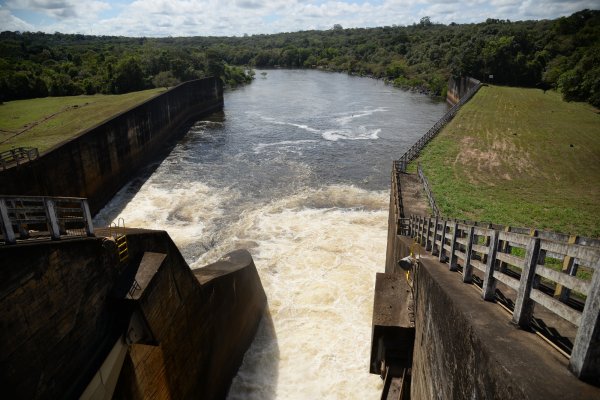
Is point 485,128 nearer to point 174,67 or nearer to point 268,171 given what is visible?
point 268,171

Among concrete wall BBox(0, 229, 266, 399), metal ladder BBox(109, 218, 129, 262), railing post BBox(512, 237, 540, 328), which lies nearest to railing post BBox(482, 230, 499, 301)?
railing post BBox(512, 237, 540, 328)

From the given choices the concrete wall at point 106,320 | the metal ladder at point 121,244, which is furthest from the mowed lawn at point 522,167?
the metal ladder at point 121,244

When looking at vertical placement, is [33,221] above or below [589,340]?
below

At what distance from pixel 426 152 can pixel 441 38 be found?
355 feet

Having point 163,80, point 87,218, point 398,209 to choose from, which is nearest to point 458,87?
point 163,80

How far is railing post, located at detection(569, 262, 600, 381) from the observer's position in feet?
10.3

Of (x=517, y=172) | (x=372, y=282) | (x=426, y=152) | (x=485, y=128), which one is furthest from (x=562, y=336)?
(x=485, y=128)

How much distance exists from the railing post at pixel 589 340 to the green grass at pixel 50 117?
92.5 feet

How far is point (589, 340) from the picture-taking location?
326 cm

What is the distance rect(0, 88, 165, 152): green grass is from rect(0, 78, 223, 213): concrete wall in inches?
98.2

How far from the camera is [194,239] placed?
72.8 feet

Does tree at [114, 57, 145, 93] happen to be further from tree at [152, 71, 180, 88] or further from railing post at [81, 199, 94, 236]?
railing post at [81, 199, 94, 236]

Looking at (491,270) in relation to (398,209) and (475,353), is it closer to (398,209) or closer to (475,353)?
(475,353)

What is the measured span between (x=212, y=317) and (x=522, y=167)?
21.6m
